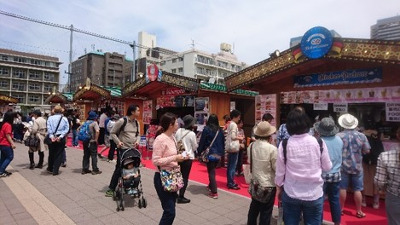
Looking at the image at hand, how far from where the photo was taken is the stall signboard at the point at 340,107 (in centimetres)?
610

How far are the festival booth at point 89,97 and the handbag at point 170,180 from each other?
1129 cm

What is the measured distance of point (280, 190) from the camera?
294cm

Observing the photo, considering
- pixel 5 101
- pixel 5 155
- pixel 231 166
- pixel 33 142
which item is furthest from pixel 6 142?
pixel 5 101

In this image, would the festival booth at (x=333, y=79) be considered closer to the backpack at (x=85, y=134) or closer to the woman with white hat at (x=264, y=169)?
the woman with white hat at (x=264, y=169)

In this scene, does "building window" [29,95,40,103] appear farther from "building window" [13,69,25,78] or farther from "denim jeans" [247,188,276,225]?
"denim jeans" [247,188,276,225]

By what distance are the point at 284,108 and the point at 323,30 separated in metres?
2.57

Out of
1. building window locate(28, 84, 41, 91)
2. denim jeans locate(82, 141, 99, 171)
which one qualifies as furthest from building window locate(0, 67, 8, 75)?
denim jeans locate(82, 141, 99, 171)

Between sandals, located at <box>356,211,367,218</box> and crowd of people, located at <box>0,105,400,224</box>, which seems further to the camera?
sandals, located at <box>356,211,367,218</box>

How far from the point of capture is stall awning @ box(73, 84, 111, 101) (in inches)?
547

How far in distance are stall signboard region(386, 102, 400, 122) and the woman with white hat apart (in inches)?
147

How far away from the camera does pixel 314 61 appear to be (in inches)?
240

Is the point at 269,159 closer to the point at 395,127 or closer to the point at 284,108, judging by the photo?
the point at 395,127

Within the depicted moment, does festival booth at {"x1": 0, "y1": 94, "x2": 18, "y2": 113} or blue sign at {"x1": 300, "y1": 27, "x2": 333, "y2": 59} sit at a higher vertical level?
blue sign at {"x1": 300, "y1": 27, "x2": 333, "y2": 59}

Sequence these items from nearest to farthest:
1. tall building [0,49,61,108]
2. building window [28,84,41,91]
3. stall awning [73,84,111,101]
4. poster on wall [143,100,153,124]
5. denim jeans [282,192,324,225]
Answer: denim jeans [282,192,324,225] < poster on wall [143,100,153,124] < stall awning [73,84,111,101] < tall building [0,49,61,108] < building window [28,84,41,91]
